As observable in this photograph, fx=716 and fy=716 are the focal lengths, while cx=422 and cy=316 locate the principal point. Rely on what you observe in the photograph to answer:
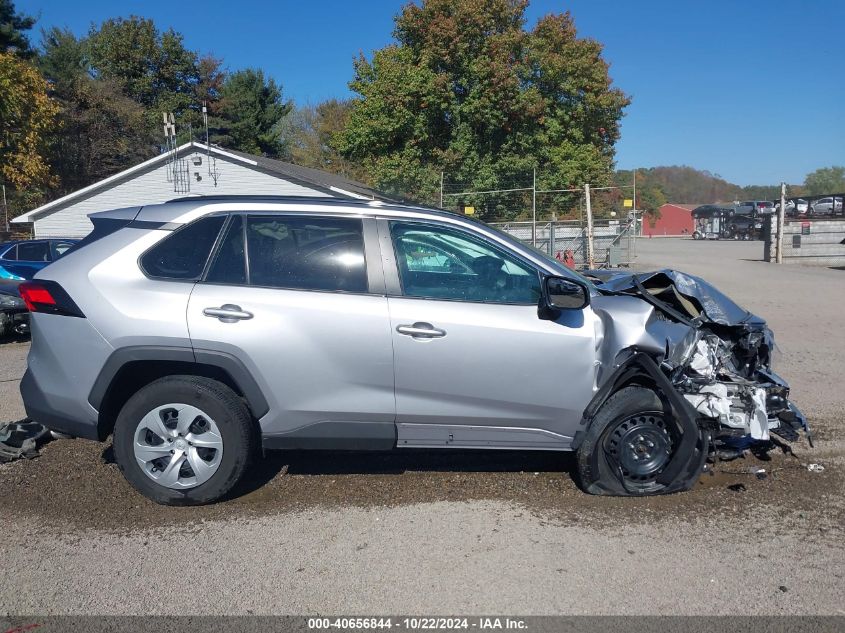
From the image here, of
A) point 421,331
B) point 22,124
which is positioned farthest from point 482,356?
point 22,124

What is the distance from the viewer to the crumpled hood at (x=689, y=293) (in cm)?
493

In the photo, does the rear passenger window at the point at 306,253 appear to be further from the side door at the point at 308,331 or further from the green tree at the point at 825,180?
the green tree at the point at 825,180

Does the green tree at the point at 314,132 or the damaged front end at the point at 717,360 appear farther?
the green tree at the point at 314,132

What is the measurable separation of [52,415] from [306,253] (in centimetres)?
183

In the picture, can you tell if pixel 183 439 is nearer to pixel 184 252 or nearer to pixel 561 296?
pixel 184 252

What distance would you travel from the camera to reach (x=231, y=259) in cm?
440

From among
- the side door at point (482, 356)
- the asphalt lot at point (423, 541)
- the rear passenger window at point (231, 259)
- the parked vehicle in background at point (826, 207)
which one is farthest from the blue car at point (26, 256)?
the parked vehicle in background at point (826, 207)

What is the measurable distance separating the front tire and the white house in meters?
18.2

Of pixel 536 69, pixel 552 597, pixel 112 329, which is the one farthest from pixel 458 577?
pixel 536 69

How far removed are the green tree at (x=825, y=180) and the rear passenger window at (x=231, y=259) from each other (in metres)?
102

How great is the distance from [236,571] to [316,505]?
855mm

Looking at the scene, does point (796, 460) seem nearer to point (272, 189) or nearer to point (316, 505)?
point (316, 505)

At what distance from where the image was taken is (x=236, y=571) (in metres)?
3.64

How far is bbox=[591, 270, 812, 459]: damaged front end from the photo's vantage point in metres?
4.66
